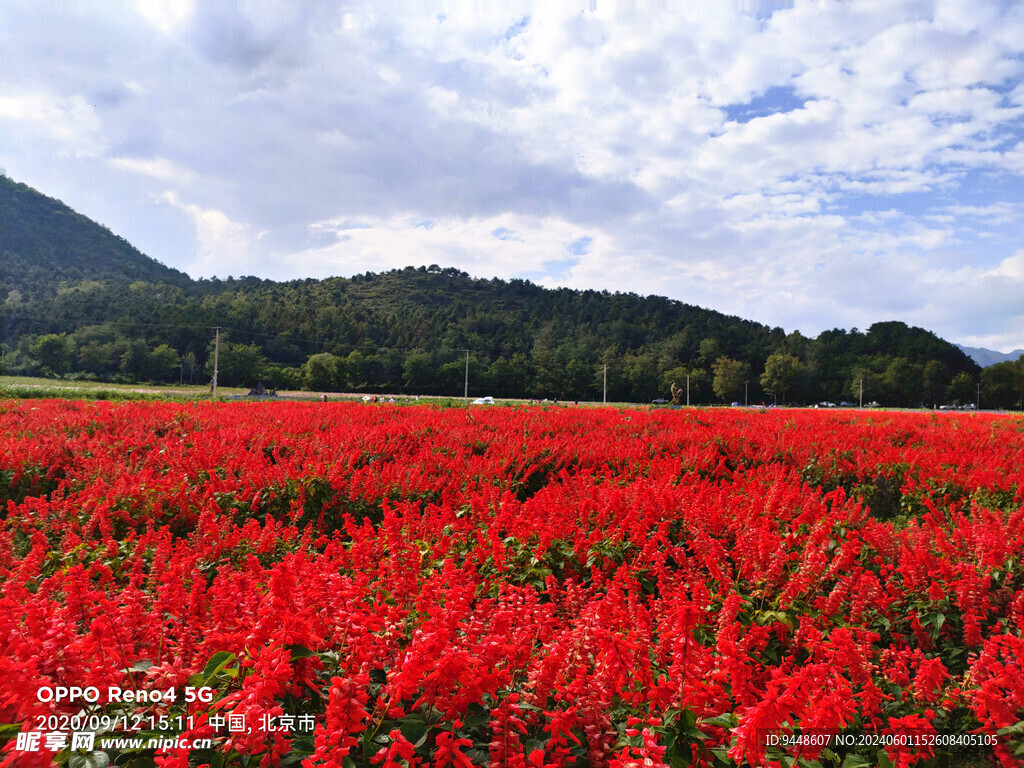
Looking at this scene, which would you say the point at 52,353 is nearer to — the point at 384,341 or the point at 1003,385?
the point at 384,341

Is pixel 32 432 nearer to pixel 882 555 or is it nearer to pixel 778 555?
pixel 778 555

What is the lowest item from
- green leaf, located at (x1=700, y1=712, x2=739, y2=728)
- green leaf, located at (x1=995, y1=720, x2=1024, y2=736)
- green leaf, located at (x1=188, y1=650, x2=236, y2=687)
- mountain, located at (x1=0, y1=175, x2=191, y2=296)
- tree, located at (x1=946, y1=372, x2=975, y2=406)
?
green leaf, located at (x1=995, y1=720, x2=1024, y2=736)

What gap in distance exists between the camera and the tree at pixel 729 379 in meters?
73.9

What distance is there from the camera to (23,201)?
294 ft

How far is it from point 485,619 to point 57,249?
11103 cm

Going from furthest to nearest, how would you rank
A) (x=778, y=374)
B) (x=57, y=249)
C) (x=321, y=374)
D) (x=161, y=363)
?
(x=57, y=249) < (x=778, y=374) < (x=321, y=374) < (x=161, y=363)

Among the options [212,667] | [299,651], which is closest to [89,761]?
[212,667]

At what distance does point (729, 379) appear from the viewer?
73.9m

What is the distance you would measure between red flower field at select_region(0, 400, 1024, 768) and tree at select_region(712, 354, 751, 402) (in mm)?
70996

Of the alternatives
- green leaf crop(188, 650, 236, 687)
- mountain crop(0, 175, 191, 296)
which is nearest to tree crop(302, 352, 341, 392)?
mountain crop(0, 175, 191, 296)

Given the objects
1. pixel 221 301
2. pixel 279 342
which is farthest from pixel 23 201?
pixel 279 342

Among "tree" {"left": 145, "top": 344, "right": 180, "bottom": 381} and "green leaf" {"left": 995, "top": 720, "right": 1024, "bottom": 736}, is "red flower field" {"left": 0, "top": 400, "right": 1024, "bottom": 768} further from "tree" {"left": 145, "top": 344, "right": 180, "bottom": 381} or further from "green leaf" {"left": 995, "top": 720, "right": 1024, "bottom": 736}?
"tree" {"left": 145, "top": 344, "right": 180, "bottom": 381}

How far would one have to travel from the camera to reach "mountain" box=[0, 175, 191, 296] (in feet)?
250

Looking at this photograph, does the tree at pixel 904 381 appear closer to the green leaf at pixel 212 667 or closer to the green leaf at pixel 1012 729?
the green leaf at pixel 1012 729
